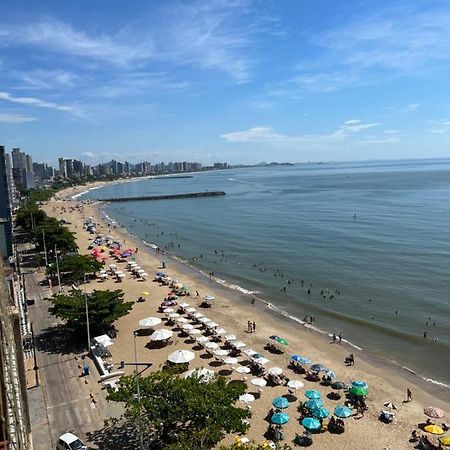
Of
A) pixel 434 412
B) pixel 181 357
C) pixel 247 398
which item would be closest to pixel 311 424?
pixel 247 398

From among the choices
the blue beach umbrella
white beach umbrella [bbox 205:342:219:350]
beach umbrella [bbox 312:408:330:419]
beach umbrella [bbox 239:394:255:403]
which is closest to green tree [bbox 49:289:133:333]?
white beach umbrella [bbox 205:342:219:350]

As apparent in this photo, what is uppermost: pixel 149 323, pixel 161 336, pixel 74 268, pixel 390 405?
pixel 74 268

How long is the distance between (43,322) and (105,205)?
144315 mm

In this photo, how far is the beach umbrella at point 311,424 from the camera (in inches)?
1033

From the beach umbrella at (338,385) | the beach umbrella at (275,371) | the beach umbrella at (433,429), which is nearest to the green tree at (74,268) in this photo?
the beach umbrella at (275,371)

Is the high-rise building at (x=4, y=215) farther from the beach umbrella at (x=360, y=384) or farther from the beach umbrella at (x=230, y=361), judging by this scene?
the beach umbrella at (x=360, y=384)

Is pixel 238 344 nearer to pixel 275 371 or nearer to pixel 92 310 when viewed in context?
pixel 275 371

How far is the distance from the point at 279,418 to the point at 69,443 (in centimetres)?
1166

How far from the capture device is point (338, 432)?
2659 cm

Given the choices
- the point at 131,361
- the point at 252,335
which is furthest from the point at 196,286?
the point at 131,361

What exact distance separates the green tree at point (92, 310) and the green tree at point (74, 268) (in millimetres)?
14392

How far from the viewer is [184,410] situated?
21.8 metres

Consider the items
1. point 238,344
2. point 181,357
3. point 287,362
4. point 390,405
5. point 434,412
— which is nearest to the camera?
point 434,412

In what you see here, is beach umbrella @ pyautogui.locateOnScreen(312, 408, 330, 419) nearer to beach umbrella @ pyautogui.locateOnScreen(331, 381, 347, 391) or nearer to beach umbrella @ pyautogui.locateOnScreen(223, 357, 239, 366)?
beach umbrella @ pyautogui.locateOnScreen(331, 381, 347, 391)
